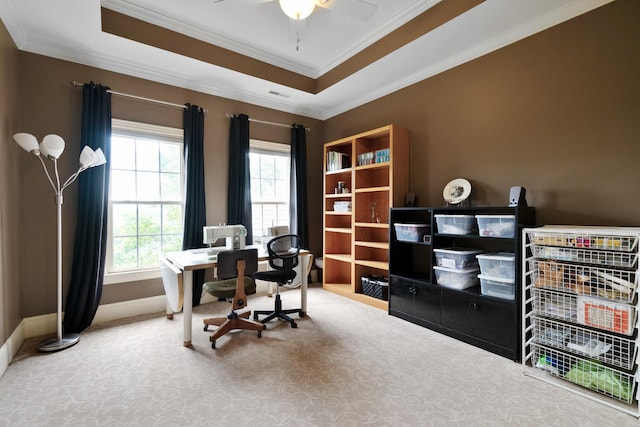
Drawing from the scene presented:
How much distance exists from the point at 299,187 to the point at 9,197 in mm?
3176

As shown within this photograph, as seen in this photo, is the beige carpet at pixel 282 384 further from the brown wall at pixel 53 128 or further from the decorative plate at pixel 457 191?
the decorative plate at pixel 457 191

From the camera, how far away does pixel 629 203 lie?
6.84 feet

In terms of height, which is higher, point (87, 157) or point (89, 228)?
point (87, 157)

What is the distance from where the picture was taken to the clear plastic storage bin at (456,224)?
8.89 ft

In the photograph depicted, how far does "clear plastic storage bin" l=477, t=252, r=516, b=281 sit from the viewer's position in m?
2.36

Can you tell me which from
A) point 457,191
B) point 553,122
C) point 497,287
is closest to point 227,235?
point 457,191

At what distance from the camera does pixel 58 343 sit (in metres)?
2.55

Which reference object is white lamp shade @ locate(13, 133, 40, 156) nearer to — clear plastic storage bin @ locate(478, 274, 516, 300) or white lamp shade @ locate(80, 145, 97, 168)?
white lamp shade @ locate(80, 145, 97, 168)

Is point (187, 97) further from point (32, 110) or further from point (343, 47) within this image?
point (343, 47)

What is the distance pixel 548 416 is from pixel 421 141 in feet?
8.99

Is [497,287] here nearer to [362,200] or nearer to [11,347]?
[362,200]

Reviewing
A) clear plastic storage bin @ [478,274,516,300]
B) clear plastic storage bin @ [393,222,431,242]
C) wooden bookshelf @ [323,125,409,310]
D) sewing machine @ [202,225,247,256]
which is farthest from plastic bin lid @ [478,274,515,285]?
sewing machine @ [202,225,247,256]

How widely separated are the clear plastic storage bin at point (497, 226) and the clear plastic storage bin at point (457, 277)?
40 centimetres

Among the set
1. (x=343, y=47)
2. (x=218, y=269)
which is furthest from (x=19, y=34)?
(x=343, y=47)
